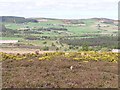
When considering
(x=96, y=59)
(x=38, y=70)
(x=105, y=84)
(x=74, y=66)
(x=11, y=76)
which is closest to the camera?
(x=105, y=84)

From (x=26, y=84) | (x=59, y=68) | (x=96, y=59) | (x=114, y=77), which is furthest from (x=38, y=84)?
(x=96, y=59)

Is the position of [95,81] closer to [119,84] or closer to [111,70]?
[119,84]

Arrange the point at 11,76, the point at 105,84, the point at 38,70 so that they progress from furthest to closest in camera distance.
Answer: the point at 38,70
the point at 11,76
the point at 105,84

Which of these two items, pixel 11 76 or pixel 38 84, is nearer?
pixel 38 84

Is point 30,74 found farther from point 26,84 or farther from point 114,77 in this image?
point 114,77

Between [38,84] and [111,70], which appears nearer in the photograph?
[38,84]

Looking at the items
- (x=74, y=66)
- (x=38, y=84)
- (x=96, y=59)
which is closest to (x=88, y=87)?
(x=38, y=84)

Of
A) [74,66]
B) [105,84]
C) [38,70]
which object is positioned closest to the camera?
[105,84]

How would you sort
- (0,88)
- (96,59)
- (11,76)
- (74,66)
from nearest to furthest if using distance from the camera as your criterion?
(0,88) < (11,76) < (74,66) < (96,59)
